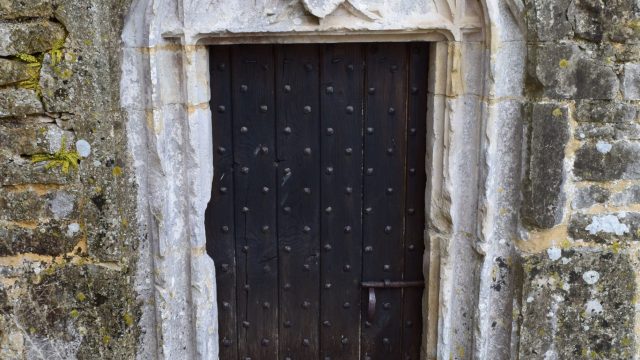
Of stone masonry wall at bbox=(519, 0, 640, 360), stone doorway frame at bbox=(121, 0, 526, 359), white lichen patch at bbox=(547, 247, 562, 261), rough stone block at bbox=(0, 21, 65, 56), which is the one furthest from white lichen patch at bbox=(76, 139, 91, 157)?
white lichen patch at bbox=(547, 247, 562, 261)

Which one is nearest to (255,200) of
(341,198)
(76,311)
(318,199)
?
(318,199)

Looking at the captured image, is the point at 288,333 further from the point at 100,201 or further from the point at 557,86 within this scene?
the point at 557,86

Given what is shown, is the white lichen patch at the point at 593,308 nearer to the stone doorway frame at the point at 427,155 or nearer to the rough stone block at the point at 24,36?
the stone doorway frame at the point at 427,155

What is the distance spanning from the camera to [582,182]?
9.21 ft

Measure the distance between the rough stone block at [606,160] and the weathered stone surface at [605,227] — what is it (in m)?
0.16

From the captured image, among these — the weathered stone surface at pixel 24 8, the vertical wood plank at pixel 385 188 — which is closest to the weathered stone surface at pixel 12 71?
the weathered stone surface at pixel 24 8

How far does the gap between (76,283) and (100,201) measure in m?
0.35

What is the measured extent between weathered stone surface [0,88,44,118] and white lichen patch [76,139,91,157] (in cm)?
19

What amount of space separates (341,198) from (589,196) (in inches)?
41.2

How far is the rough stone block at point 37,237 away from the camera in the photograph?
2693 mm

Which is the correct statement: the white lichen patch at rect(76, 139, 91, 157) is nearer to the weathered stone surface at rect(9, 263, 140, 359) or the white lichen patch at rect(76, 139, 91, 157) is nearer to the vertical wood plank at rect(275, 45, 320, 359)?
the weathered stone surface at rect(9, 263, 140, 359)

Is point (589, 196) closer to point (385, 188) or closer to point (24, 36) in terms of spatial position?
point (385, 188)

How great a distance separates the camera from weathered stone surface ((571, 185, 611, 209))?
281cm

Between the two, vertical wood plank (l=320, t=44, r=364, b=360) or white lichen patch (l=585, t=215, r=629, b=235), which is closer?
white lichen patch (l=585, t=215, r=629, b=235)
